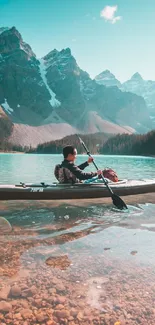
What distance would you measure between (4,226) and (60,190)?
343cm

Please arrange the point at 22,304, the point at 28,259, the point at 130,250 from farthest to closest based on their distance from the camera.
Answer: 1. the point at 130,250
2. the point at 28,259
3. the point at 22,304

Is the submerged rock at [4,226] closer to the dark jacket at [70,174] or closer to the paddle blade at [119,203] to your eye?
the dark jacket at [70,174]

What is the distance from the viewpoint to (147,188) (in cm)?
1395

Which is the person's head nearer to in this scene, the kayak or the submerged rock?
the kayak

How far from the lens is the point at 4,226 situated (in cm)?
889

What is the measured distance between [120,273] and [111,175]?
8.61m

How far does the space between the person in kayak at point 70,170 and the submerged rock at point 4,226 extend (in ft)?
10.6

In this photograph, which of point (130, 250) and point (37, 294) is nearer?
point (37, 294)

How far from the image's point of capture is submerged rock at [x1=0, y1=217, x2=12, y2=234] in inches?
329

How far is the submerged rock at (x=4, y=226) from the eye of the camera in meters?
8.35

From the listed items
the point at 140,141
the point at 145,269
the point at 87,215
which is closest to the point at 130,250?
the point at 145,269

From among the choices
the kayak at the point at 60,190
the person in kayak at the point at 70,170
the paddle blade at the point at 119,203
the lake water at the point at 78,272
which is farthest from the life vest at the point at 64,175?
the lake water at the point at 78,272

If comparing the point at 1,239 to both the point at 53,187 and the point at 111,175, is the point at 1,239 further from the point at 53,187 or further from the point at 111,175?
the point at 111,175

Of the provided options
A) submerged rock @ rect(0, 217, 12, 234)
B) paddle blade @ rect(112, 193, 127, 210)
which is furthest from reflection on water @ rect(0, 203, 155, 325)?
paddle blade @ rect(112, 193, 127, 210)
